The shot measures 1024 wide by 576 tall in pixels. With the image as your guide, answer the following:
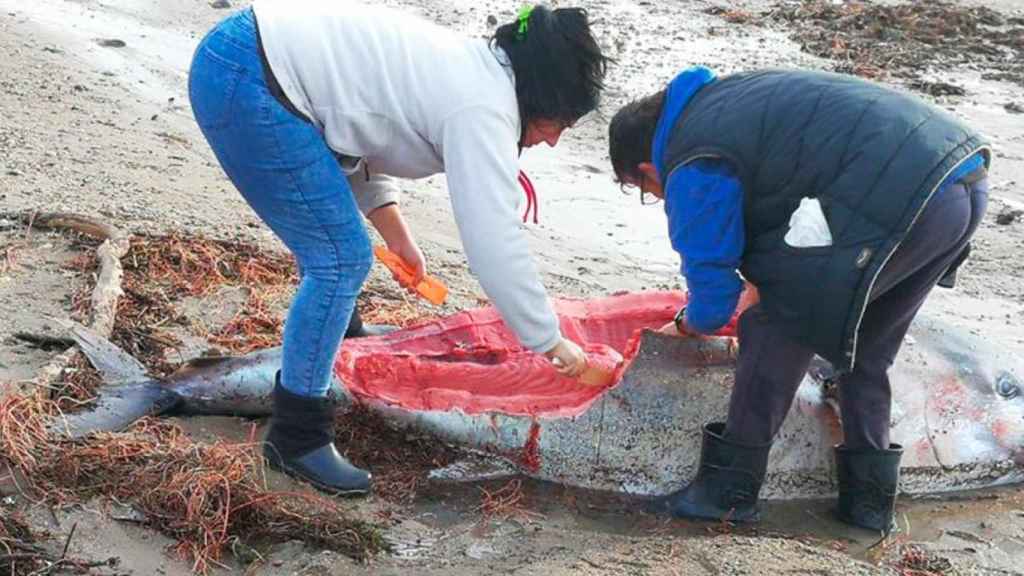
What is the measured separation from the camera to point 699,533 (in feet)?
14.9

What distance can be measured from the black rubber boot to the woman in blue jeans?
116 cm

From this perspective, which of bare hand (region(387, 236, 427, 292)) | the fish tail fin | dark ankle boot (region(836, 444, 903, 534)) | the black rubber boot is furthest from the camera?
the black rubber boot

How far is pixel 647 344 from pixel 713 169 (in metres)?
1.00

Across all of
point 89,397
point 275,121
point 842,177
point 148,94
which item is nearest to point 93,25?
point 148,94

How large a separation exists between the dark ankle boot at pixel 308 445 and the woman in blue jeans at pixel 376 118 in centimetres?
25

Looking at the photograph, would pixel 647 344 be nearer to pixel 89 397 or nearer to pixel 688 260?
pixel 688 260

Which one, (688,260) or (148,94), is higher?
(688,260)

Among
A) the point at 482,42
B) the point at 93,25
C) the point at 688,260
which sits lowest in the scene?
the point at 93,25

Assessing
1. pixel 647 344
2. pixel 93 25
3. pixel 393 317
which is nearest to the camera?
pixel 647 344

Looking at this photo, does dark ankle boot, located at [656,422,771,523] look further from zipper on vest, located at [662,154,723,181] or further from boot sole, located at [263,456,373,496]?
boot sole, located at [263,456,373,496]

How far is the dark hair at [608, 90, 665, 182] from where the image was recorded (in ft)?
14.0

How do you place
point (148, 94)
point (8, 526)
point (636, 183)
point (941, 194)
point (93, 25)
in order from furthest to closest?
point (93, 25)
point (148, 94)
point (636, 183)
point (941, 194)
point (8, 526)

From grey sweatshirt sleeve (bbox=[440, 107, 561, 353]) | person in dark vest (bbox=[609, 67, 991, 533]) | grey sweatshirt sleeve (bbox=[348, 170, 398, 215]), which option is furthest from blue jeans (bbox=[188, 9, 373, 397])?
person in dark vest (bbox=[609, 67, 991, 533])

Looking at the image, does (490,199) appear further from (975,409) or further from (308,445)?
(975,409)
